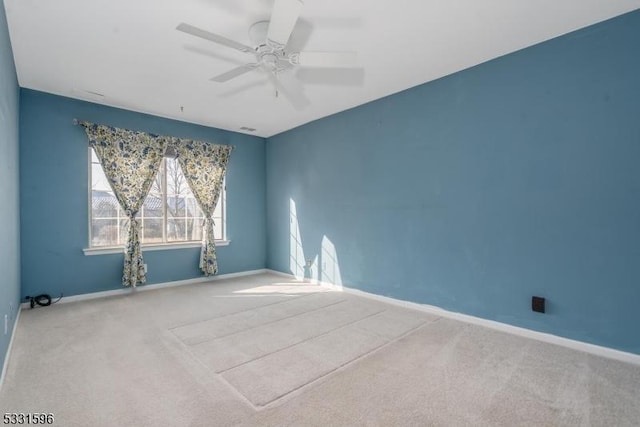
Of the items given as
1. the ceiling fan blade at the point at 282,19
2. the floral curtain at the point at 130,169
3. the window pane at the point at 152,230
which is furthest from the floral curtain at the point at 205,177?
the ceiling fan blade at the point at 282,19

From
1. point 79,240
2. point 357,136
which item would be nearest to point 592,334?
point 357,136

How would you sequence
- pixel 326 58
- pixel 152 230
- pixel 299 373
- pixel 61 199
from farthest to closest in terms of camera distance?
pixel 152 230 < pixel 61 199 < pixel 326 58 < pixel 299 373

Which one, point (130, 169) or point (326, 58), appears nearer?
point (326, 58)

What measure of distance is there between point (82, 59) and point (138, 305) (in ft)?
8.98

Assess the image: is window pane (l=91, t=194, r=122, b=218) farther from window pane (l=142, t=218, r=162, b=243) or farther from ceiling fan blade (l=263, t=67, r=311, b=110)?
ceiling fan blade (l=263, t=67, r=311, b=110)

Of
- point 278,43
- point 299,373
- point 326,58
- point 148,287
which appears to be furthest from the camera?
point 148,287

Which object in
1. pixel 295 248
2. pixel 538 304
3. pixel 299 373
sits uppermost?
pixel 295 248

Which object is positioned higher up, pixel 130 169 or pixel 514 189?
pixel 130 169

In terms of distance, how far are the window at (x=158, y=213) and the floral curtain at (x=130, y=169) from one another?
0.16 m

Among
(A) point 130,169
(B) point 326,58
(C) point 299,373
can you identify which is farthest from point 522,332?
(A) point 130,169

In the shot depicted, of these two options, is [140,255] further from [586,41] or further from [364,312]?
[586,41]

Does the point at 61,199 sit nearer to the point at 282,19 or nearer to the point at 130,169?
the point at 130,169

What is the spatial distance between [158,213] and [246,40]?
3.17m

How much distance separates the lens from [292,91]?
3.76 meters
